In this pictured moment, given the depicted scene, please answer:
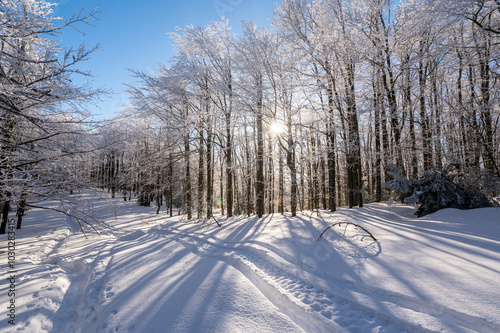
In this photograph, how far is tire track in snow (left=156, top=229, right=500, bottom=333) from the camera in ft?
7.87

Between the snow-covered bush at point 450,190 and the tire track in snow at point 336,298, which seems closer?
the tire track in snow at point 336,298

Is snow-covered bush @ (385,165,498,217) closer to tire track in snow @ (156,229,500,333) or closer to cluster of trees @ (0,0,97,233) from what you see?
tire track in snow @ (156,229,500,333)

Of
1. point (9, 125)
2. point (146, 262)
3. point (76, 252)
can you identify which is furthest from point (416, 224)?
point (9, 125)

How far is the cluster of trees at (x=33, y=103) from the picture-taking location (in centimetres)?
358

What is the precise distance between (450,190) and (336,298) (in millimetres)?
7492

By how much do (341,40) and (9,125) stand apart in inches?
466

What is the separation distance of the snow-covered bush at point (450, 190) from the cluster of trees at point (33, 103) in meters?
10.5

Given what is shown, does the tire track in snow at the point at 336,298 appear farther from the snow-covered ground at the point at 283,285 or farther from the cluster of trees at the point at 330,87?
the cluster of trees at the point at 330,87

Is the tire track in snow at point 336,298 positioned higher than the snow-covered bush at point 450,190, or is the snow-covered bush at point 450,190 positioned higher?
the snow-covered bush at point 450,190

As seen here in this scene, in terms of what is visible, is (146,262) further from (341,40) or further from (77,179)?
(341,40)

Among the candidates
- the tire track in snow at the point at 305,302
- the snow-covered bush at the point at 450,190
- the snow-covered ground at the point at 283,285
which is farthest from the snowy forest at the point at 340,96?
the tire track in snow at the point at 305,302

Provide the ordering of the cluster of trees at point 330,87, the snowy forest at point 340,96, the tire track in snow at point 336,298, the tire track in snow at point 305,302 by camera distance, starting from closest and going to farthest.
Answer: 1. the tire track in snow at point 336,298
2. the tire track in snow at point 305,302
3. the snowy forest at point 340,96
4. the cluster of trees at point 330,87

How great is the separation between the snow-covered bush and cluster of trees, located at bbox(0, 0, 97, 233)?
10.5 m

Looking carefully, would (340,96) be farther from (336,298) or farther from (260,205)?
(336,298)
